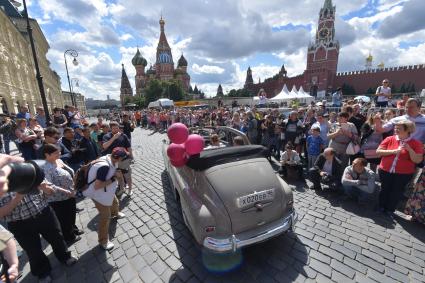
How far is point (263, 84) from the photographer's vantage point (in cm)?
7975

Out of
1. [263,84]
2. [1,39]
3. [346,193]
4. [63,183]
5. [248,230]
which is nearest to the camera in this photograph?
[248,230]

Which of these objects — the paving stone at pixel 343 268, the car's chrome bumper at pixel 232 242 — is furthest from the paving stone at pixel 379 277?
the car's chrome bumper at pixel 232 242

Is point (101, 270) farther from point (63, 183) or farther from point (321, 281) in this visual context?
point (321, 281)

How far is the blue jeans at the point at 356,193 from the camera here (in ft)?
A: 13.9

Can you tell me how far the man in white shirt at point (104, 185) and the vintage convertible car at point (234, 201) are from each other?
111 cm

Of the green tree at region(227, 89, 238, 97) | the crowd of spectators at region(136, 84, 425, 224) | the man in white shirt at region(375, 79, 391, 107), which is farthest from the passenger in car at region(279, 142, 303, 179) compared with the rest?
the green tree at region(227, 89, 238, 97)

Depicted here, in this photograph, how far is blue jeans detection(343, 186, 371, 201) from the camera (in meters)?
4.23

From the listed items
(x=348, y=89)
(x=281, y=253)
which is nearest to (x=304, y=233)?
(x=281, y=253)

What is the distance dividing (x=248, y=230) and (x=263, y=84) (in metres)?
82.8

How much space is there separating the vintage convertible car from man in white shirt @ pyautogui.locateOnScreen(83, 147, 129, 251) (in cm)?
111

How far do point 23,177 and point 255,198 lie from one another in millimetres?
2420

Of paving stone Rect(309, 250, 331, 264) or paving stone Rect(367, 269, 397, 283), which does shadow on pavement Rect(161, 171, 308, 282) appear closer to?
paving stone Rect(309, 250, 331, 264)

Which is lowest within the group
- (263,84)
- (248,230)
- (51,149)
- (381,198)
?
(381,198)

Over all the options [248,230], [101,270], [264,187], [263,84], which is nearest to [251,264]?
[248,230]
